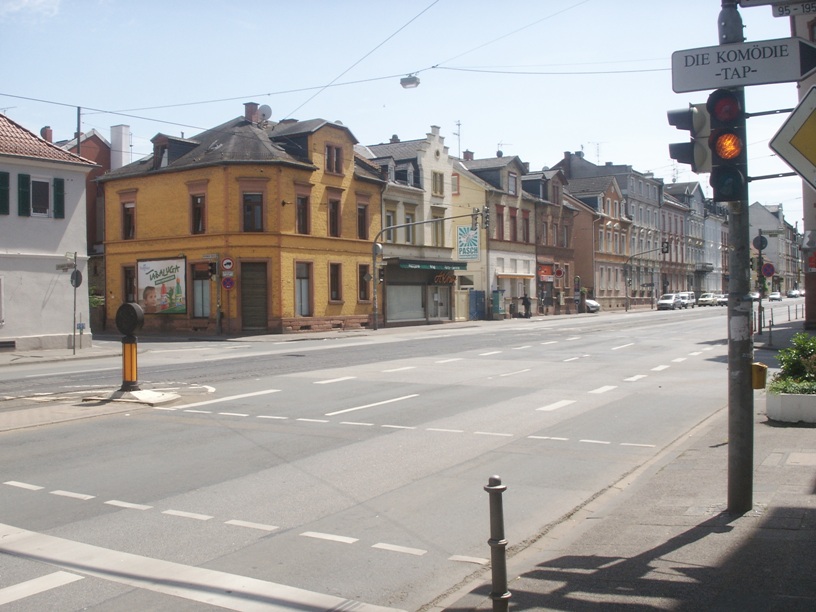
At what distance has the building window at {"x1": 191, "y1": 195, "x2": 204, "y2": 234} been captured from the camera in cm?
4097

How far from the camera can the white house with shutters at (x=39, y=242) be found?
29062 mm

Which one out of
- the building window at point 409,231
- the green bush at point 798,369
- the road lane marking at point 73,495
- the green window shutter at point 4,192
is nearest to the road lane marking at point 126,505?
A: the road lane marking at point 73,495

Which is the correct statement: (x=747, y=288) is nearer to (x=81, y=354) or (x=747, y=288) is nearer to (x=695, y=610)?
(x=695, y=610)

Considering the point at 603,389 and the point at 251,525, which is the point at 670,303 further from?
the point at 251,525

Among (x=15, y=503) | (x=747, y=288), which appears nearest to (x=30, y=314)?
(x=15, y=503)

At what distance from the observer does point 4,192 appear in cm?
2906

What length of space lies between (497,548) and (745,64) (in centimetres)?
440

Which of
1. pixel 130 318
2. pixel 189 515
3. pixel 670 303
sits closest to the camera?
pixel 189 515

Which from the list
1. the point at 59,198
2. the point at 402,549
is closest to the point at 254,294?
the point at 59,198

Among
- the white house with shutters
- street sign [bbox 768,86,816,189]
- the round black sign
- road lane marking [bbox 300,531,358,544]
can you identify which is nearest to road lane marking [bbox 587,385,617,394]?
the round black sign

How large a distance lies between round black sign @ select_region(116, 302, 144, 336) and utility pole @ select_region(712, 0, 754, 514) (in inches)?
424

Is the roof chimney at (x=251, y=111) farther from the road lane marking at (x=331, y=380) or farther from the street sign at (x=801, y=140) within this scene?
the street sign at (x=801, y=140)

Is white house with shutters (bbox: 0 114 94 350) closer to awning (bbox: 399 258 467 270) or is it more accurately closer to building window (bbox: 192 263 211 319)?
building window (bbox: 192 263 211 319)

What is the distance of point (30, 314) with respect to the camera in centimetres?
2967
